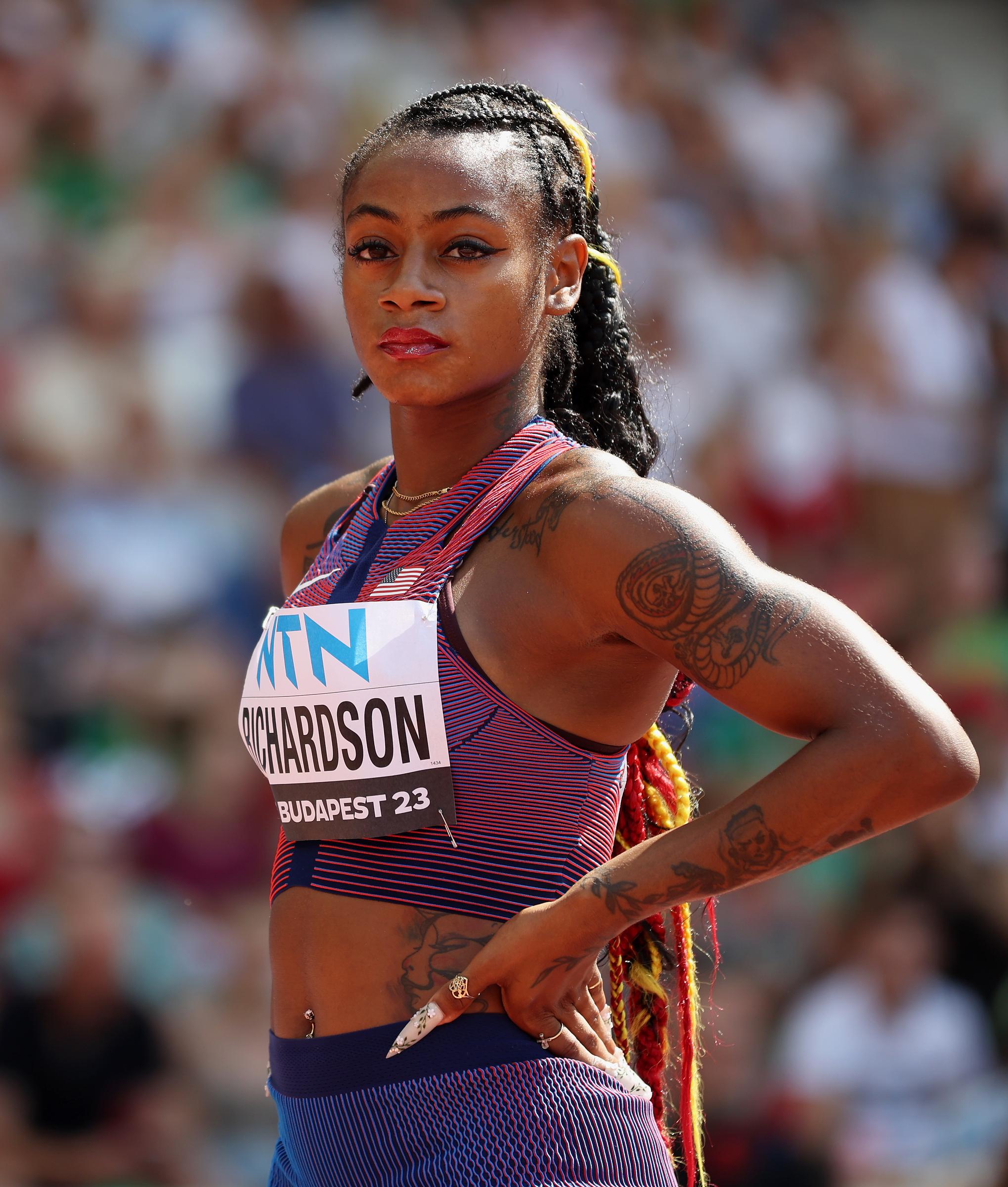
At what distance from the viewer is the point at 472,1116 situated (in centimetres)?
196

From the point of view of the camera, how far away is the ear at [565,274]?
231cm

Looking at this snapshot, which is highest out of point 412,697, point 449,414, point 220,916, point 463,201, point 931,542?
point 463,201

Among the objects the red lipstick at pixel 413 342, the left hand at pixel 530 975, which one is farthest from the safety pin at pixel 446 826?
the red lipstick at pixel 413 342

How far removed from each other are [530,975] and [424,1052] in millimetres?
171

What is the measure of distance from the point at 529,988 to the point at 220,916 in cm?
342

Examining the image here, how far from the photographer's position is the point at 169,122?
6816mm

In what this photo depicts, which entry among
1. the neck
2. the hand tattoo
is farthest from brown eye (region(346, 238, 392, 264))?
the hand tattoo

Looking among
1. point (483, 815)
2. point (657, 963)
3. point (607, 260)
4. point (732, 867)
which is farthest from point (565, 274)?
point (657, 963)

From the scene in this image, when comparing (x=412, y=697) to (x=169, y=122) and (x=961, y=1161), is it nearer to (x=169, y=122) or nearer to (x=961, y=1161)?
(x=961, y=1161)

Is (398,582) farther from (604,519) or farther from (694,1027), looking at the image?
(694,1027)

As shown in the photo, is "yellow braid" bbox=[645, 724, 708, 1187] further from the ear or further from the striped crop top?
the ear

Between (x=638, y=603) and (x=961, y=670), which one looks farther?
(x=961, y=670)

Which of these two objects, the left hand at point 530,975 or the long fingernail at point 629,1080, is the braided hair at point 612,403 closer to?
the long fingernail at point 629,1080

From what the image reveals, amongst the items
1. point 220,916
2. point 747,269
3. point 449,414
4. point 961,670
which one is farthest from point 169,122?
point 449,414
